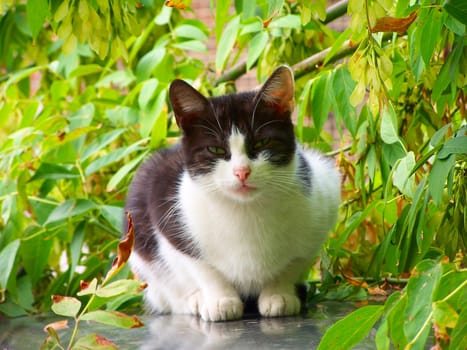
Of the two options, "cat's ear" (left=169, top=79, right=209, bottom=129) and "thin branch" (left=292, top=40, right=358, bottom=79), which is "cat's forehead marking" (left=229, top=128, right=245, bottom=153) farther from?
"thin branch" (left=292, top=40, right=358, bottom=79)

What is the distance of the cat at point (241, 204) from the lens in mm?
1548

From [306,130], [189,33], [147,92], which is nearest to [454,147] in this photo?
[306,130]

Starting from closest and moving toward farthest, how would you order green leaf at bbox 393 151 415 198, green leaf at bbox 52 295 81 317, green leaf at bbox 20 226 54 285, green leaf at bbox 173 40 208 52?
1. green leaf at bbox 52 295 81 317
2. green leaf at bbox 393 151 415 198
3. green leaf at bbox 20 226 54 285
4. green leaf at bbox 173 40 208 52

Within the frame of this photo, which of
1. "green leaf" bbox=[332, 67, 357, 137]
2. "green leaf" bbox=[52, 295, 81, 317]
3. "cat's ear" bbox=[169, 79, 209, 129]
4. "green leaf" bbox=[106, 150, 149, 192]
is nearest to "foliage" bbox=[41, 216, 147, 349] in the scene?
"green leaf" bbox=[52, 295, 81, 317]

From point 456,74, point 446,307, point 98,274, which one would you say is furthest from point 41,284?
point 446,307

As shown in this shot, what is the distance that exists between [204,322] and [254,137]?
373mm

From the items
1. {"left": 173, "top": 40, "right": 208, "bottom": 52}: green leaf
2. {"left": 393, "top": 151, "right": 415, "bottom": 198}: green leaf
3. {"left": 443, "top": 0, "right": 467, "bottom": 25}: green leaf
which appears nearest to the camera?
{"left": 443, "top": 0, "right": 467, "bottom": 25}: green leaf

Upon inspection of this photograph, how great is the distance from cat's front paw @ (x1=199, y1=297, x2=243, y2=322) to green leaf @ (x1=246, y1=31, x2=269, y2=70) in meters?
0.57

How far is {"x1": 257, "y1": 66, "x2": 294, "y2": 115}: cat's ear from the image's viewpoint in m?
1.55

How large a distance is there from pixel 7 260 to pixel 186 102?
0.59 metres

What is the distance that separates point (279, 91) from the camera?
157cm

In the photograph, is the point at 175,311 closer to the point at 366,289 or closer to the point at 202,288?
the point at 202,288

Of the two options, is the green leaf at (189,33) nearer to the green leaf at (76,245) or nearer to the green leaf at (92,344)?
the green leaf at (76,245)

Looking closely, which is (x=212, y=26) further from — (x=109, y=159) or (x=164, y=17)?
(x=109, y=159)
